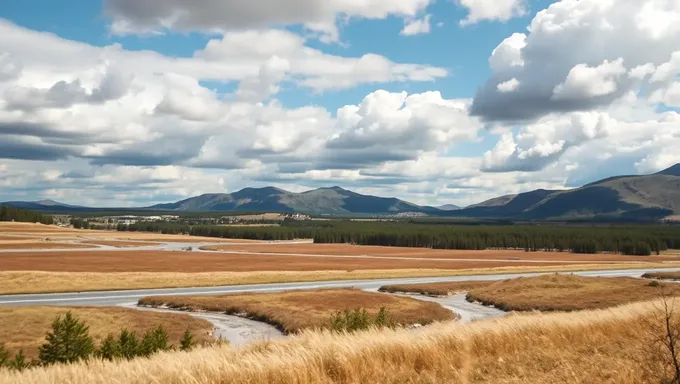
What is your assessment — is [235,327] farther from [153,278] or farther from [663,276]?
[663,276]

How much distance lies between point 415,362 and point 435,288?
6905 centimetres

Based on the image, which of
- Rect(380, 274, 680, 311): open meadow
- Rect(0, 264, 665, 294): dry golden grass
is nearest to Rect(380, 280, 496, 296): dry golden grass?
Rect(380, 274, 680, 311): open meadow

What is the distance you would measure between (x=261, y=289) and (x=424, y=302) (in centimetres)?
2322

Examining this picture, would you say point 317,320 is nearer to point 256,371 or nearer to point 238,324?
point 238,324

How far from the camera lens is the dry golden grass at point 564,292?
61.9 m

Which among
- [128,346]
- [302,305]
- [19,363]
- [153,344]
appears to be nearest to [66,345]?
[128,346]

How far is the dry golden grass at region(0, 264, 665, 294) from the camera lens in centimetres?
7519

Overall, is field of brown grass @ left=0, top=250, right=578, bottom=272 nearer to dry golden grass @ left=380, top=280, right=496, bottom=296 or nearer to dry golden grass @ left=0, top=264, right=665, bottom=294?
dry golden grass @ left=0, top=264, right=665, bottom=294

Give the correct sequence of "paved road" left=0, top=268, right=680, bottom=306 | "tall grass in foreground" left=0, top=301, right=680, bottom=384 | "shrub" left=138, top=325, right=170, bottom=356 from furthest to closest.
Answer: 1. "paved road" left=0, top=268, right=680, bottom=306
2. "shrub" left=138, top=325, right=170, bottom=356
3. "tall grass in foreground" left=0, top=301, right=680, bottom=384

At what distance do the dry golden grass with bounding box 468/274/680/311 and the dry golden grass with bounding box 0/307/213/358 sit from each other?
114ft

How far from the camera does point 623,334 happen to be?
13531mm

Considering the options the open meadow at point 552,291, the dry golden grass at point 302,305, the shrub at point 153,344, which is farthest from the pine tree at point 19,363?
the open meadow at point 552,291

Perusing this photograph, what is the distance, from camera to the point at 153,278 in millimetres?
88625

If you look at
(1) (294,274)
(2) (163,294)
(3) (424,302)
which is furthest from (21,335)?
(1) (294,274)
